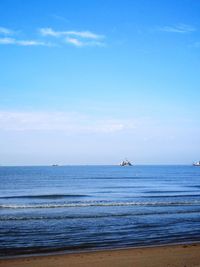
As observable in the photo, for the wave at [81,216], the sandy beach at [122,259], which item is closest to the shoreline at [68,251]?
the sandy beach at [122,259]

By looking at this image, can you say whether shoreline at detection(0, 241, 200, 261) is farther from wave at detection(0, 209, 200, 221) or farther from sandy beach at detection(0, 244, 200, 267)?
wave at detection(0, 209, 200, 221)

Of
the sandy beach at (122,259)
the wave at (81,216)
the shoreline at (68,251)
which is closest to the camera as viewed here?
the sandy beach at (122,259)

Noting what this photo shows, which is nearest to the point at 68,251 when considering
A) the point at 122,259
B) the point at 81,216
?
the point at 122,259

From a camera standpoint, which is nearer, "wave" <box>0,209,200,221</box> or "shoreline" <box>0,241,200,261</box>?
"shoreline" <box>0,241,200,261</box>

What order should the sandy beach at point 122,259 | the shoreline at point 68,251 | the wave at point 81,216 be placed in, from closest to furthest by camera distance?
the sandy beach at point 122,259, the shoreline at point 68,251, the wave at point 81,216

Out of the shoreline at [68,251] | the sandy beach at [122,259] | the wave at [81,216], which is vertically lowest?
the wave at [81,216]

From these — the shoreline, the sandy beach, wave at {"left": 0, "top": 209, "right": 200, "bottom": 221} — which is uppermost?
the sandy beach

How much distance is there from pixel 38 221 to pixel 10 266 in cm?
1137

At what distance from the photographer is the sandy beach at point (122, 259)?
1220 centimetres

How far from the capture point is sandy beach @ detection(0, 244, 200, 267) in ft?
40.0

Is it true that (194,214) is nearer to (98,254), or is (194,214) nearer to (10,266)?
(98,254)

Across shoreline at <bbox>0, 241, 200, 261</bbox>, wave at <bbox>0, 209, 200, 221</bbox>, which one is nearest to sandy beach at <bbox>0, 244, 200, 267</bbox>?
shoreline at <bbox>0, 241, 200, 261</bbox>

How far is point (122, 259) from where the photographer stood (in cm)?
1300

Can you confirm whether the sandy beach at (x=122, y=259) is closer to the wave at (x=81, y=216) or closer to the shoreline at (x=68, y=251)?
the shoreline at (x=68, y=251)
